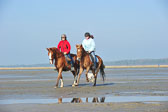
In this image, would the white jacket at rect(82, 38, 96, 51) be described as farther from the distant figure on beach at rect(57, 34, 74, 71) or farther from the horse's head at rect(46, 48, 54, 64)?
the horse's head at rect(46, 48, 54, 64)

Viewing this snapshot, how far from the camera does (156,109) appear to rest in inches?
361

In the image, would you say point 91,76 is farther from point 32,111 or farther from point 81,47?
point 32,111

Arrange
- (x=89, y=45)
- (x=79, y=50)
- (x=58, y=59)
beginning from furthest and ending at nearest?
(x=89, y=45) → (x=58, y=59) → (x=79, y=50)

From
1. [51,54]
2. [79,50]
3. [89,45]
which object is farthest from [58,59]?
[89,45]

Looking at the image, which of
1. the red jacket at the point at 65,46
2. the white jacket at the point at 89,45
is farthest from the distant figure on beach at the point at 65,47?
the white jacket at the point at 89,45

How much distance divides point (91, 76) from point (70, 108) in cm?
941

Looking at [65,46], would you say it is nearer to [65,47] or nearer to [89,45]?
[65,47]

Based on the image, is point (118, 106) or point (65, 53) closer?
point (118, 106)

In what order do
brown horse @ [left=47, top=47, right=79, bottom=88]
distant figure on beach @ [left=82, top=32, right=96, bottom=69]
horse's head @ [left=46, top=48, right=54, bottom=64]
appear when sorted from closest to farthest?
horse's head @ [left=46, top=48, right=54, bottom=64]
brown horse @ [left=47, top=47, right=79, bottom=88]
distant figure on beach @ [left=82, top=32, right=96, bottom=69]

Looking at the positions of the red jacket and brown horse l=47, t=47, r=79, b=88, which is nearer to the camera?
brown horse l=47, t=47, r=79, b=88

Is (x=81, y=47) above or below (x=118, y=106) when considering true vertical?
above

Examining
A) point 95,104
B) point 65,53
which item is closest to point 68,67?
point 65,53

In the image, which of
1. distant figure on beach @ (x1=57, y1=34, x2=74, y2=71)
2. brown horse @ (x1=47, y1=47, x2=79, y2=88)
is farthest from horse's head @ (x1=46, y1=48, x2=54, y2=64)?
distant figure on beach @ (x1=57, y1=34, x2=74, y2=71)

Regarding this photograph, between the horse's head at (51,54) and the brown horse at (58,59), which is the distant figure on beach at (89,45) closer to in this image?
the brown horse at (58,59)
